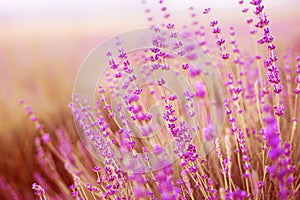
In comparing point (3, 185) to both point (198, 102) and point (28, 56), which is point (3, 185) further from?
point (28, 56)

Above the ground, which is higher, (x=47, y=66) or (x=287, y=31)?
(x=47, y=66)

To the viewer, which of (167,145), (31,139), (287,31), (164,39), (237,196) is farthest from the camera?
(287,31)

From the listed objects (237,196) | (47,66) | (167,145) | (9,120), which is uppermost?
(47,66)

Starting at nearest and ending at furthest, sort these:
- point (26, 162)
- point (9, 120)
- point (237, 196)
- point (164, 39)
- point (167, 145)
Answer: point (237, 196), point (164, 39), point (167, 145), point (26, 162), point (9, 120)

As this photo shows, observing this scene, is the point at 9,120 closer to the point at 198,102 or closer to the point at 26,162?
the point at 26,162

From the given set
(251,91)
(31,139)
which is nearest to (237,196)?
(251,91)

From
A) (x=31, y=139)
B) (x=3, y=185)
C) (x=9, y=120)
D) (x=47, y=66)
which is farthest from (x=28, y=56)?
(x=3, y=185)

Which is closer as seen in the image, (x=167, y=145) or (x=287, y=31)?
(x=167, y=145)
